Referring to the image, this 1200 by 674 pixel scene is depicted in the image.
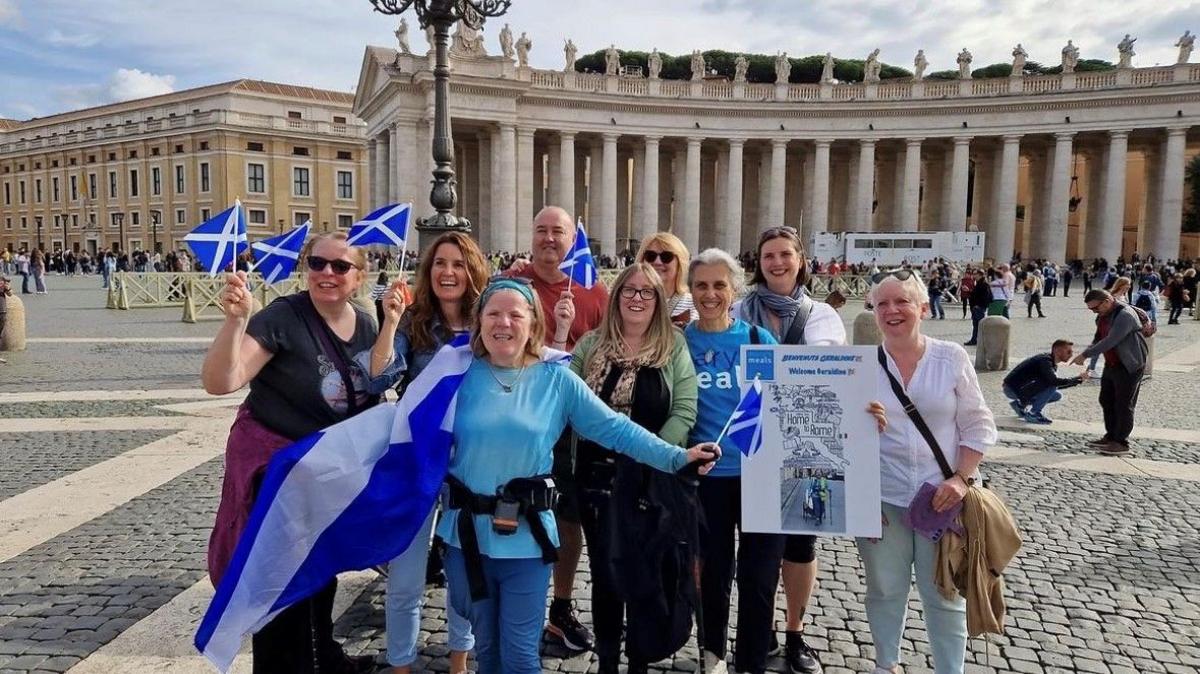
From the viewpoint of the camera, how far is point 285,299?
3.41 metres

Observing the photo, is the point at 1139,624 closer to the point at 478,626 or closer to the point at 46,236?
the point at 478,626

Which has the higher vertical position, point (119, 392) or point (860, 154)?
point (860, 154)

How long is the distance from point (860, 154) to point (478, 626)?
48.1 meters

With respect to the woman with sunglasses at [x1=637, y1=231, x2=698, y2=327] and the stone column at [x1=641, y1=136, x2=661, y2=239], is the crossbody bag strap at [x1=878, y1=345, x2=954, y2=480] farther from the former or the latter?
the stone column at [x1=641, y1=136, x2=661, y2=239]

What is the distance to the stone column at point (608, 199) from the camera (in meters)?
45.8

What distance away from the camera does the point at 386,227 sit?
5184mm

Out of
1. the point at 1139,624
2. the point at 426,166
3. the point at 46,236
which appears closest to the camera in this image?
the point at 1139,624

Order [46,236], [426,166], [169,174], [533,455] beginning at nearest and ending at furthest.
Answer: [533,455] → [426,166] → [169,174] → [46,236]

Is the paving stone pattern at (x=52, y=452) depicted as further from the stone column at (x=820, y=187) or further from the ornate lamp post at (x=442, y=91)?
the stone column at (x=820, y=187)

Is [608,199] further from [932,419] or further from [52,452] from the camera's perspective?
[932,419]

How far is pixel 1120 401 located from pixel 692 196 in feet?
132

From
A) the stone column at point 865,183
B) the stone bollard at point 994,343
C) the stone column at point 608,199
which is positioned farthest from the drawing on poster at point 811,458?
the stone column at point 865,183

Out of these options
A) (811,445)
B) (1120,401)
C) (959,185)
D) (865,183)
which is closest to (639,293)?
(811,445)

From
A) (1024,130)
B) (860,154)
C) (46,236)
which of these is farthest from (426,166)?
(46,236)
